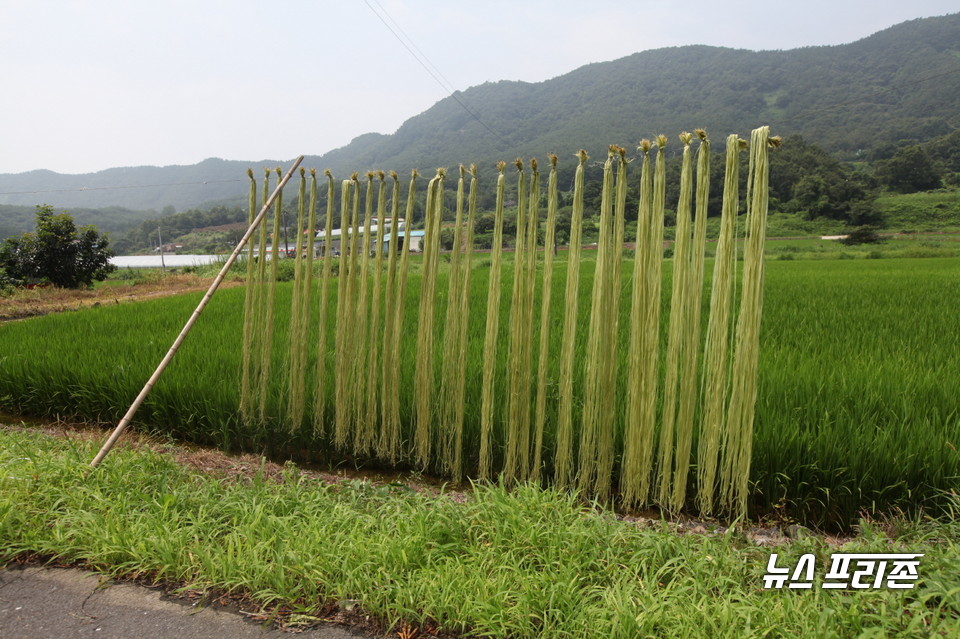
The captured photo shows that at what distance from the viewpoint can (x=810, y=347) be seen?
4410mm

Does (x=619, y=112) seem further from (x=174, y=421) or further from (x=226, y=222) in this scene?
(x=174, y=421)

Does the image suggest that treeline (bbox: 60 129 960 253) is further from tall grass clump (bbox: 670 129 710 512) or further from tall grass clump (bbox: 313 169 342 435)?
tall grass clump (bbox: 670 129 710 512)

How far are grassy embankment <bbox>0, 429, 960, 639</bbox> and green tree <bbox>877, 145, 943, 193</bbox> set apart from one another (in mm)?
65587

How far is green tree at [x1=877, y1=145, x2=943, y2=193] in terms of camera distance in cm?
5175

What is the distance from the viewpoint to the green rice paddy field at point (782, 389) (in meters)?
2.58

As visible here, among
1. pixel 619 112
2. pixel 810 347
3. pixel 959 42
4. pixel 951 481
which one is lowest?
pixel 951 481

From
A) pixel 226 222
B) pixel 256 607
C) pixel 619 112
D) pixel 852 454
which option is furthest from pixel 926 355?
pixel 619 112

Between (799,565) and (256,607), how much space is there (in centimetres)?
193

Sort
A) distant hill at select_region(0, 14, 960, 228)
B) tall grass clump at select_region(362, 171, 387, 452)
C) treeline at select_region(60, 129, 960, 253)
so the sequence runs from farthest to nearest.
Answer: distant hill at select_region(0, 14, 960, 228)
treeline at select_region(60, 129, 960, 253)
tall grass clump at select_region(362, 171, 387, 452)

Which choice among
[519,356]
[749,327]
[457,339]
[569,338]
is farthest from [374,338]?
[749,327]

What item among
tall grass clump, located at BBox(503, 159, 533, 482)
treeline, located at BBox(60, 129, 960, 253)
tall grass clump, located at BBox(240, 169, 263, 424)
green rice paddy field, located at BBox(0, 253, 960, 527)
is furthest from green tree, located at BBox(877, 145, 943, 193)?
tall grass clump, located at BBox(240, 169, 263, 424)

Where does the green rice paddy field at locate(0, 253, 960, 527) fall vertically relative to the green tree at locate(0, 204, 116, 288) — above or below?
below

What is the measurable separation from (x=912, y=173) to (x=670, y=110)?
61245 mm

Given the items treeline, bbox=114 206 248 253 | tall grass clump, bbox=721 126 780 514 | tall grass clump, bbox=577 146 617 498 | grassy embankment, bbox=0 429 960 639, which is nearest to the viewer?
grassy embankment, bbox=0 429 960 639
